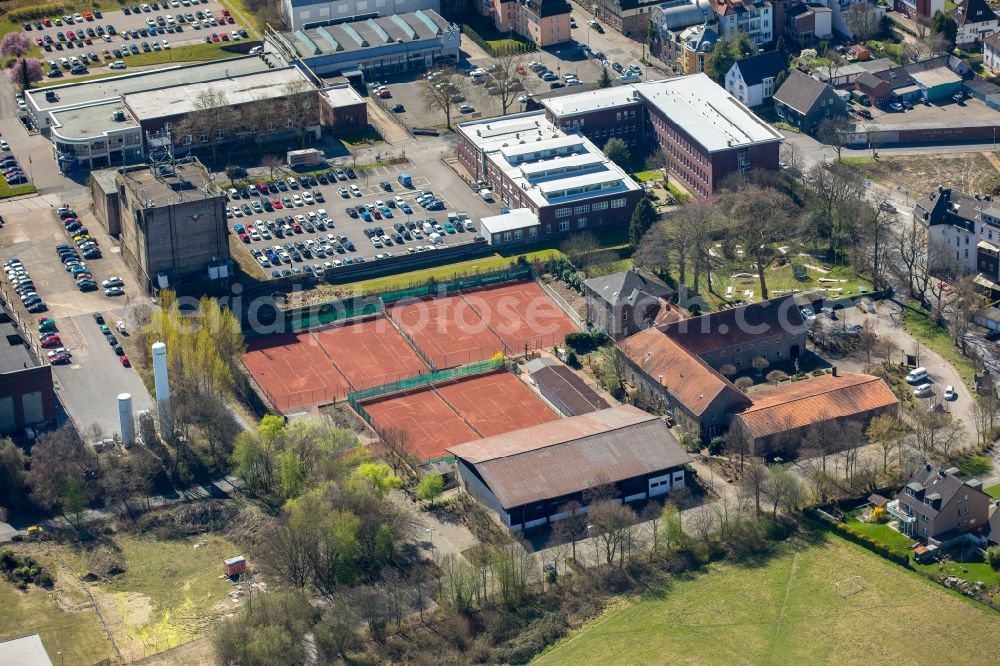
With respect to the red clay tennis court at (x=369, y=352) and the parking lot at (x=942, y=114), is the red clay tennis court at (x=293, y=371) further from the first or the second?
the parking lot at (x=942, y=114)

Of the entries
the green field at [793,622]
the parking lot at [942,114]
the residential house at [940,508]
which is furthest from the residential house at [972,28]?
the green field at [793,622]

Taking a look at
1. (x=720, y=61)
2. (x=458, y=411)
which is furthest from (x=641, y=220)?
(x=720, y=61)

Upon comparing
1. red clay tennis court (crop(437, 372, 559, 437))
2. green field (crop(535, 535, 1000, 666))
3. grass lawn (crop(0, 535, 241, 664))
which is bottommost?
green field (crop(535, 535, 1000, 666))

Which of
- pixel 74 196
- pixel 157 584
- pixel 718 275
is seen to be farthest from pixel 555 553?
pixel 74 196

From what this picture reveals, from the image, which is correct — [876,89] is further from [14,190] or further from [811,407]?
[14,190]

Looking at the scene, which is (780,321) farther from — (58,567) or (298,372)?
(58,567)

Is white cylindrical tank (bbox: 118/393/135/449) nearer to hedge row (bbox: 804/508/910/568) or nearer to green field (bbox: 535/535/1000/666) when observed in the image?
green field (bbox: 535/535/1000/666)

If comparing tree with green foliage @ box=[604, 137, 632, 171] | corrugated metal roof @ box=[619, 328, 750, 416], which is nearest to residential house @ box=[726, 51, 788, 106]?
tree with green foliage @ box=[604, 137, 632, 171]
